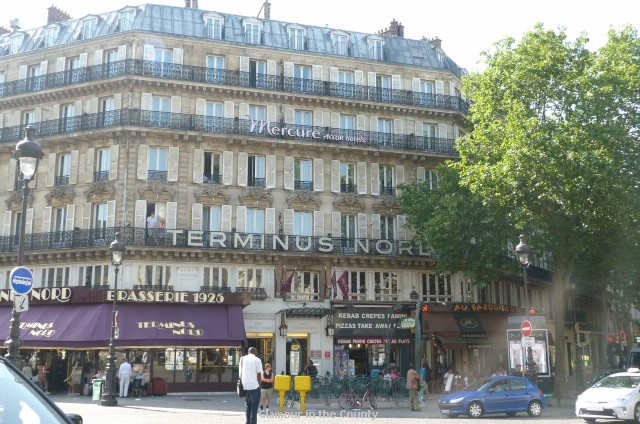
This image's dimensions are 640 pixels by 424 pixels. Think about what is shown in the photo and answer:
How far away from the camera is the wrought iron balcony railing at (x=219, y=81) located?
34.3m

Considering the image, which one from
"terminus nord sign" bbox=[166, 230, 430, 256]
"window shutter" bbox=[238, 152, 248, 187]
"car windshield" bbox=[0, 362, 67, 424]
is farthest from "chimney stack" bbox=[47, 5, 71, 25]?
"car windshield" bbox=[0, 362, 67, 424]

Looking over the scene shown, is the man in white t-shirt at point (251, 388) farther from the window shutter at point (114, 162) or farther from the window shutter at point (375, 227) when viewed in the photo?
the window shutter at point (375, 227)

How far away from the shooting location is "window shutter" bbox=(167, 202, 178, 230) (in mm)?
32906

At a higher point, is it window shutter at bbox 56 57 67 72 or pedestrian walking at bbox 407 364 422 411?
window shutter at bbox 56 57 67 72

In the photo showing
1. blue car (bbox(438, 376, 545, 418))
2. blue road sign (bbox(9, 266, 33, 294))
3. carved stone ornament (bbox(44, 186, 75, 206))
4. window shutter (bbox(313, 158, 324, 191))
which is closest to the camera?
blue road sign (bbox(9, 266, 33, 294))

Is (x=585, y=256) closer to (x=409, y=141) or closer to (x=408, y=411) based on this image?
(x=409, y=141)

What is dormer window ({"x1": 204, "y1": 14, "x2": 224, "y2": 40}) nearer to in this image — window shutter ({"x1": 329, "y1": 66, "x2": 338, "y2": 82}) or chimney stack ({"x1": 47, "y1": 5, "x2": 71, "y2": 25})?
window shutter ({"x1": 329, "y1": 66, "x2": 338, "y2": 82})

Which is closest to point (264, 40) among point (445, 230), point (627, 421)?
point (445, 230)

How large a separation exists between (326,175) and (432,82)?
8865 millimetres

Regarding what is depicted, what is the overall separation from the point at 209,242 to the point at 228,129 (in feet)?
19.5

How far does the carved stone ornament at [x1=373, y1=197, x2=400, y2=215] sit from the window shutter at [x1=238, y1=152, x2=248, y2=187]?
707cm

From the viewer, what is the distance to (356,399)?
2314 centimetres

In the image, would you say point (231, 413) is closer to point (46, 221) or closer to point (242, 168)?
point (242, 168)

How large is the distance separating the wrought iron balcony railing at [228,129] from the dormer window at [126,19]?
5.08 meters
